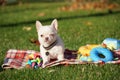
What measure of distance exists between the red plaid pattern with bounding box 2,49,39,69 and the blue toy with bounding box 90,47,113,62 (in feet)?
4.43

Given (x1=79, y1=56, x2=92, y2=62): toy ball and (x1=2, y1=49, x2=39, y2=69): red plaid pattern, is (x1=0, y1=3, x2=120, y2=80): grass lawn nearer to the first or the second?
(x1=2, y1=49, x2=39, y2=69): red plaid pattern

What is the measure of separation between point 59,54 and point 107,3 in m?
14.0

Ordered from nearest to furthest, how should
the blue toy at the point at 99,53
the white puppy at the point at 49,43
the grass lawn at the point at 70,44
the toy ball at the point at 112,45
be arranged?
the grass lawn at the point at 70,44 → the white puppy at the point at 49,43 → the blue toy at the point at 99,53 → the toy ball at the point at 112,45

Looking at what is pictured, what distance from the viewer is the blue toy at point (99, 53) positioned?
254 inches

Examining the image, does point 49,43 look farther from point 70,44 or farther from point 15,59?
point 70,44

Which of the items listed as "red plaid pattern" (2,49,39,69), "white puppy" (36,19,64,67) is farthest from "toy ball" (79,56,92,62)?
"red plaid pattern" (2,49,39,69)

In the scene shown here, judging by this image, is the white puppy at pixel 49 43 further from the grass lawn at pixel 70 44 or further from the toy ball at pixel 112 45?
the toy ball at pixel 112 45

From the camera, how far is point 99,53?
6.80 meters

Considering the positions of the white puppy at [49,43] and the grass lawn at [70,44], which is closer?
the grass lawn at [70,44]

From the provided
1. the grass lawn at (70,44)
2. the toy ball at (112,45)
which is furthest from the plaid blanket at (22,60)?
the toy ball at (112,45)

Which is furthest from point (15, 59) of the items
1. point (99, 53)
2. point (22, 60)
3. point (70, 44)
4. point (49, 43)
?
point (70, 44)

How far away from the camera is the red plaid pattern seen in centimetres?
654

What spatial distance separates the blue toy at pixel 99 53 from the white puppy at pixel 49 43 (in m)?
0.60

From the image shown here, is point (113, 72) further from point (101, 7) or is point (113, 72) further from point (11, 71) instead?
point (101, 7)
